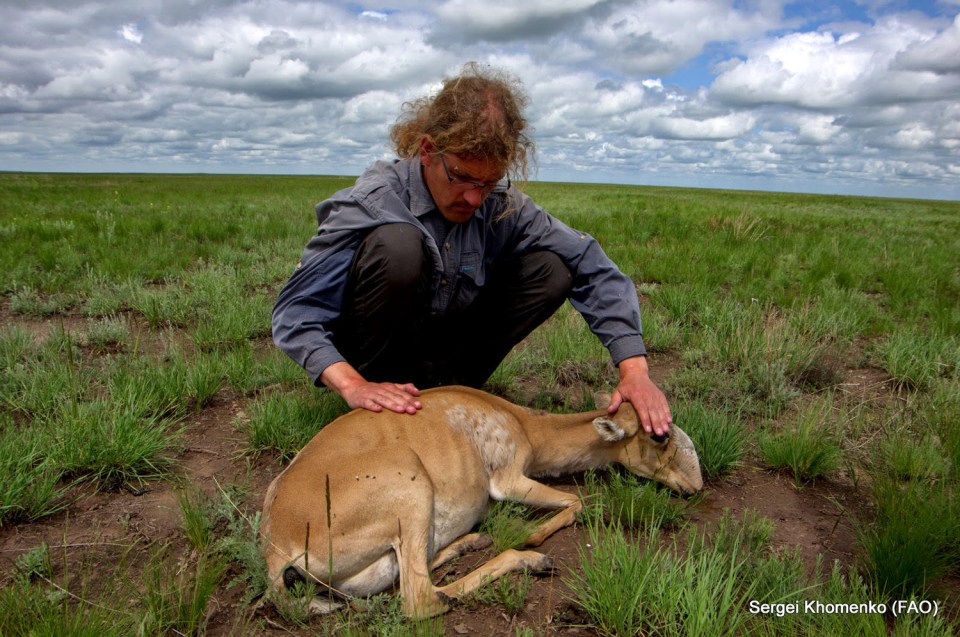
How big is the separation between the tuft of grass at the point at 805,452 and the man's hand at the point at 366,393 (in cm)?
227

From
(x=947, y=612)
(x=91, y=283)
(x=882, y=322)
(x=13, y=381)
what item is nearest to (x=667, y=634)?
(x=947, y=612)

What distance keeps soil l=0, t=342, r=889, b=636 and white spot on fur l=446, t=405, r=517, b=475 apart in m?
0.52

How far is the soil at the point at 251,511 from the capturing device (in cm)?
268

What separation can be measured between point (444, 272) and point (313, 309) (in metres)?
0.90

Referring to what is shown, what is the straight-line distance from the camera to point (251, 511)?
3.43 meters

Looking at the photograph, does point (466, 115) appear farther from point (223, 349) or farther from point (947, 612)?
point (223, 349)

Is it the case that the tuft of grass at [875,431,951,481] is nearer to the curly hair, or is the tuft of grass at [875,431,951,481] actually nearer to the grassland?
the grassland

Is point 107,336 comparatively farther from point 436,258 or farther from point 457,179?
point 457,179

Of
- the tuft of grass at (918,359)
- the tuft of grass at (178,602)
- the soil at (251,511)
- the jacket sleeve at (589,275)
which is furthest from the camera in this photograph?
the tuft of grass at (918,359)

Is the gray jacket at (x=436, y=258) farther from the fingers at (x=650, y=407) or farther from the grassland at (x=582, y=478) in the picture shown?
the grassland at (x=582, y=478)

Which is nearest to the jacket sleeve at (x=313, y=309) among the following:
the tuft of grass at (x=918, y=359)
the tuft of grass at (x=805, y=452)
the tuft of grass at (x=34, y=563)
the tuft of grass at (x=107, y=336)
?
the tuft of grass at (x=34, y=563)

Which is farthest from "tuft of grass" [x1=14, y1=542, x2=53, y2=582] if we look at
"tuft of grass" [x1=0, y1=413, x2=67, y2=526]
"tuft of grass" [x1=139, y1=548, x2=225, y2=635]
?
"tuft of grass" [x1=139, y1=548, x2=225, y2=635]

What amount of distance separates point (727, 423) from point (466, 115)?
2.54m

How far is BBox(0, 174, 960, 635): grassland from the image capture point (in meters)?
2.56
